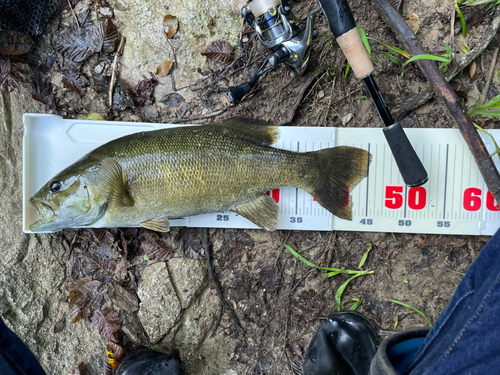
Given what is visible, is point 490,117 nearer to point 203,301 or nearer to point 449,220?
point 449,220

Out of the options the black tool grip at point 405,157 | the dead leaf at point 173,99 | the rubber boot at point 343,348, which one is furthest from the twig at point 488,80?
the dead leaf at point 173,99

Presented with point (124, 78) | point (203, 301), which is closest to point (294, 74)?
Result: point (124, 78)

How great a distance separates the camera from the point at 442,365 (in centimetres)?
189

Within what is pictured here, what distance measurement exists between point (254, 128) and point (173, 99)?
910 mm

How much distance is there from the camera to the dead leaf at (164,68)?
3115mm

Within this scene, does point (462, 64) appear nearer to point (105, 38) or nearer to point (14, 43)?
point (105, 38)

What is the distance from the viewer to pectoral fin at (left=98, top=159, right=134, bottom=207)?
254 cm

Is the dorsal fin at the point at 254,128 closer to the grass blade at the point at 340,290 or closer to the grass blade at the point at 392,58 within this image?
the grass blade at the point at 392,58

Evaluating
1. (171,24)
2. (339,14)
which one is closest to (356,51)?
(339,14)

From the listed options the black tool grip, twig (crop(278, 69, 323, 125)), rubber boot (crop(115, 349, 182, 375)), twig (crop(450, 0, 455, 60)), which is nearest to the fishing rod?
the black tool grip

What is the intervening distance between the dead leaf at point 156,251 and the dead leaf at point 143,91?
53.7 inches

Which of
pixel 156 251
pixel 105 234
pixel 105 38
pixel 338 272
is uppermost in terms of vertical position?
pixel 105 38

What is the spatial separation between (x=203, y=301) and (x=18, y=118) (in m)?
2.48

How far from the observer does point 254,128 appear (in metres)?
2.81
